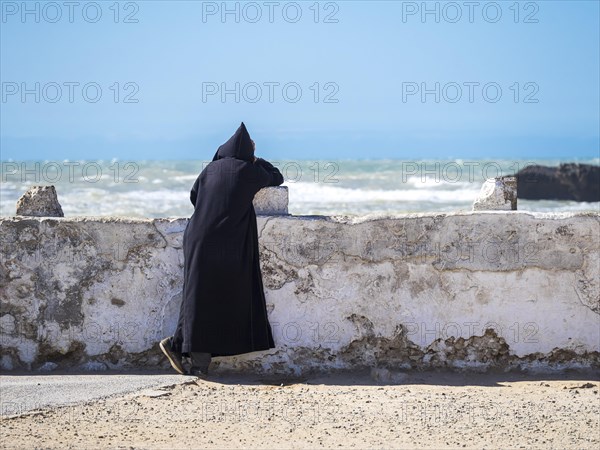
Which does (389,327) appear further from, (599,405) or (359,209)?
(359,209)

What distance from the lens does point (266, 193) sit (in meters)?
5.45

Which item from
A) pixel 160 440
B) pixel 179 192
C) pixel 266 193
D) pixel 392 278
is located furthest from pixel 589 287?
pixel 179 192

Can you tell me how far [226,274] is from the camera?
522cm

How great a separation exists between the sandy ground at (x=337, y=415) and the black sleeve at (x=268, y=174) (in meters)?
1.16

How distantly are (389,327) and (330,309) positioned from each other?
0.36m

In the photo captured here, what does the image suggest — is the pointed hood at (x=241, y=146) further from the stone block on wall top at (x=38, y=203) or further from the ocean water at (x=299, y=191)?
the ocean water at (x=299, y=191)

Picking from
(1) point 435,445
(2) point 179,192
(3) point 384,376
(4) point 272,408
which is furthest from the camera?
(2) point 179,192

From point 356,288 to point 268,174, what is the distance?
33.5 inches

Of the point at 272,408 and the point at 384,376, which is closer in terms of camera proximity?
the point at 272,408

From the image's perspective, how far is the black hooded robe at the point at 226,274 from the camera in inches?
205

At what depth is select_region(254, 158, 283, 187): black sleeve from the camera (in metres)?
5.30

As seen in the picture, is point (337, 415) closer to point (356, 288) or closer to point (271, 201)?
point (356, 288)

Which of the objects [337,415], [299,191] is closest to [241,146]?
[337,415]

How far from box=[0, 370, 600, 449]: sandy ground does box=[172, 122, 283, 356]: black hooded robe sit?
266 millimetres
